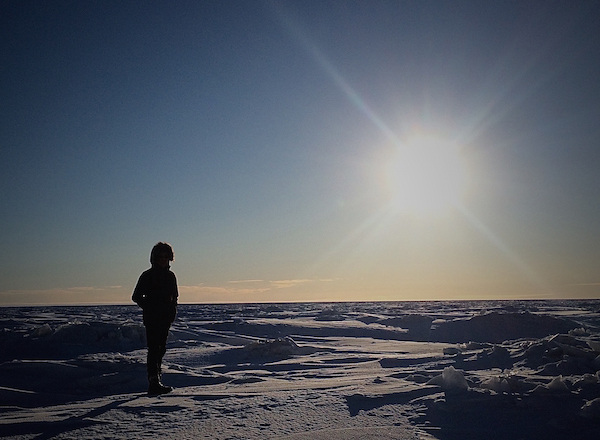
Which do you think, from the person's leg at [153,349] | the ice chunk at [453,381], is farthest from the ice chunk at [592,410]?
the person's leg at [153,349]

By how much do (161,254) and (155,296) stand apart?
0.43 meters

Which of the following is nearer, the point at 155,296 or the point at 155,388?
the point at 155,388

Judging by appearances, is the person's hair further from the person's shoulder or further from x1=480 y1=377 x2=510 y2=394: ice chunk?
x1=480 y1=377 x2=510 y2=394: ice chunk

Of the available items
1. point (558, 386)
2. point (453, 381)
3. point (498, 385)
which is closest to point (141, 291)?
point (453, 381)

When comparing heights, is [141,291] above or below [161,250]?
below

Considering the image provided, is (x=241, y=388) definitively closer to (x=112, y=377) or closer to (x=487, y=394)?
(x=112, y=377)

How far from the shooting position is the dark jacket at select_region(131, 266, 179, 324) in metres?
3.78

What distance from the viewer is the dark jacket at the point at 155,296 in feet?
12.4

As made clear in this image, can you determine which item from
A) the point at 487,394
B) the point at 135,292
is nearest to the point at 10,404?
the point at 135,292

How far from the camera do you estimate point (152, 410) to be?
9.22 ft

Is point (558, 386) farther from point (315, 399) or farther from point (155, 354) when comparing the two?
point (155, 354)

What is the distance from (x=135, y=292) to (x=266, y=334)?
862 cm

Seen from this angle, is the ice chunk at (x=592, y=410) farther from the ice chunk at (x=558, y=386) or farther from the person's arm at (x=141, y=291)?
the person's arm at (x=141, y=291)

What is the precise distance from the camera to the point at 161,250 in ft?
13.0
